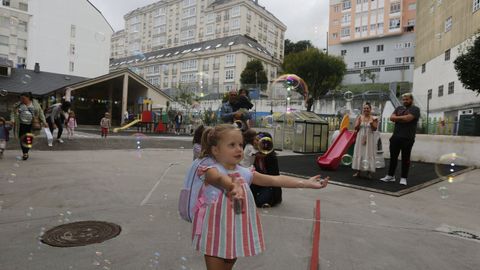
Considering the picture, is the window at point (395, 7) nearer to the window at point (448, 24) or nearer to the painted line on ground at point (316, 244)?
the window at point (448, 24)

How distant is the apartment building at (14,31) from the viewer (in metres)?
57.4

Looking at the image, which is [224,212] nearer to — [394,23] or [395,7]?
[394,23]

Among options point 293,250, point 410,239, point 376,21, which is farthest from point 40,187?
point 376,21

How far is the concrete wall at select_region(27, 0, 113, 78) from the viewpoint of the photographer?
54.3 m

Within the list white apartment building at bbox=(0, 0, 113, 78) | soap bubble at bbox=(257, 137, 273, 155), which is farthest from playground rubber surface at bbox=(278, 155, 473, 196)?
white apartment building at bbox=(0, 0, 113, 78)

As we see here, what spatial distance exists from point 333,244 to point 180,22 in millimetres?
94581

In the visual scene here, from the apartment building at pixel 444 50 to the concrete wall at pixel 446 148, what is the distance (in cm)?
501

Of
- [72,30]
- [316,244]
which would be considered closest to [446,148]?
[316,244]

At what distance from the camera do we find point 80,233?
3.79 meters

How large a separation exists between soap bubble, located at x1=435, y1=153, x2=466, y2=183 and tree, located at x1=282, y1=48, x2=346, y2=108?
32.4 meters

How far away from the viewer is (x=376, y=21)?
57.8 metres

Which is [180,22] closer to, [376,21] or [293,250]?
[376,21]

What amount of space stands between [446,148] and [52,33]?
58.6 metres

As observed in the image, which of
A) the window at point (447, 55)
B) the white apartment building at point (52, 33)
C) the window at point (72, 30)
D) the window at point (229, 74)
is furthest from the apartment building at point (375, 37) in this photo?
the window at point (72, 30)
